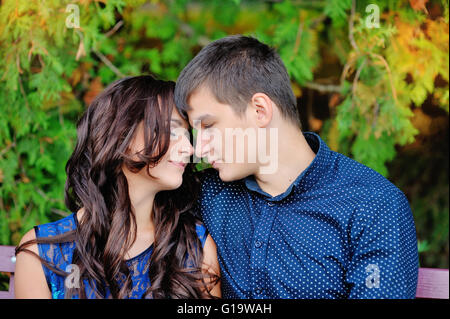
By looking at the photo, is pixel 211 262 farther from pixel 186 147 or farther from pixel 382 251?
pixel 382 251

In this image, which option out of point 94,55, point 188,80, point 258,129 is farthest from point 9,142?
point 258,129

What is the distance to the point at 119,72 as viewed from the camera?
3004mm

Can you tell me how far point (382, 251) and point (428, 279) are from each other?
54 cm

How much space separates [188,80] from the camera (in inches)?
83.8

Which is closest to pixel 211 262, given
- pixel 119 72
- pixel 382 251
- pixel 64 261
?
pixel 64 261

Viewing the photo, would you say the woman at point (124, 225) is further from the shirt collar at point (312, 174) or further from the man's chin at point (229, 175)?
the shirt collar at point (312, 174)

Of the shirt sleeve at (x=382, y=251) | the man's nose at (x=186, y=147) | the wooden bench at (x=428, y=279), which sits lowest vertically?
the wooden bench at (x=428, y=279)

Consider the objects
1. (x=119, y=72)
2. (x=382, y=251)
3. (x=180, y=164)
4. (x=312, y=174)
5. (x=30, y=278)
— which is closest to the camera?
(x=382, y=251)

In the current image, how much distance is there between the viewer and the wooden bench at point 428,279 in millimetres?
2203

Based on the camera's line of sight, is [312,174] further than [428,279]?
No

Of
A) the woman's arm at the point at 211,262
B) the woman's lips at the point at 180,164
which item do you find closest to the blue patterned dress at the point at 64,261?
the woman's arm at the point at 211,262

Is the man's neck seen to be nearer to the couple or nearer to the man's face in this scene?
the couple

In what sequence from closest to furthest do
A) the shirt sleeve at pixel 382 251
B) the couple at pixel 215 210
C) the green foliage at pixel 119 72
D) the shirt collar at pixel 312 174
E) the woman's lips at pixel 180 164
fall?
the shirt sleeve at pixel 382 251 → the couple at pixel 215 210 → the shirt collar at pixel 312 174 → the woman's lips at pixel 180 164 → the green foliage at pixel 119 72

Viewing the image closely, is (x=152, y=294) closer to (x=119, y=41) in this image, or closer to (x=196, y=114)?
(x=196, y=114)
